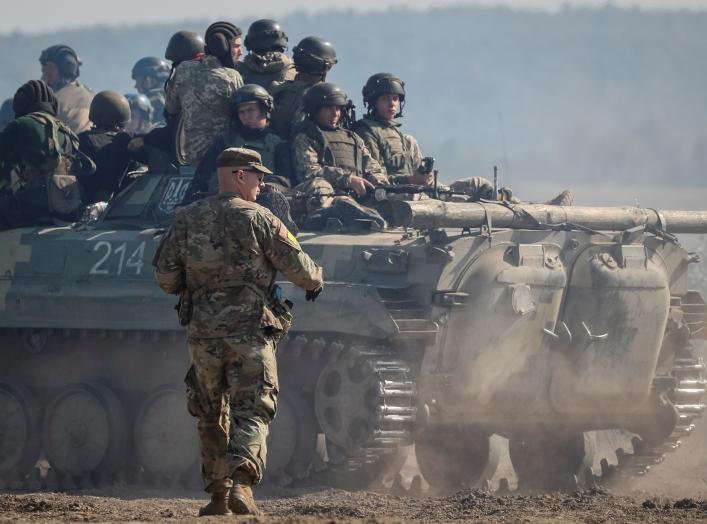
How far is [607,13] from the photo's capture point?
214 feet


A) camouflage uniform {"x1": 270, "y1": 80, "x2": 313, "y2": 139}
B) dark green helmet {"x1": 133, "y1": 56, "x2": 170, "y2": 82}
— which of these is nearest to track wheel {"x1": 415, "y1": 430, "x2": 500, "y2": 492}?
camouflage uniform {"x1": 270, "y1": 80, "x2": 313, "y2": 139}

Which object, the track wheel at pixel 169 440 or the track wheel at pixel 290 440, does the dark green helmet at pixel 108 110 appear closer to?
the track wheel at pixel 169 440

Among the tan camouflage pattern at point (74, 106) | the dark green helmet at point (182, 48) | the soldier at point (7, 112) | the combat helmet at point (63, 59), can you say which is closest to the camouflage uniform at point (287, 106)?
the dark green helmet at point (182, 48)

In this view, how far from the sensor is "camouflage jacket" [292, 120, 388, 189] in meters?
16.9

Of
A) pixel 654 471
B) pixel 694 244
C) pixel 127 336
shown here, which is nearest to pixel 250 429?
pixel 127 336

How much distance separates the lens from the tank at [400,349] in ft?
50.6

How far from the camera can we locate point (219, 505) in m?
11.1

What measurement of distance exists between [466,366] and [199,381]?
16.0 ft

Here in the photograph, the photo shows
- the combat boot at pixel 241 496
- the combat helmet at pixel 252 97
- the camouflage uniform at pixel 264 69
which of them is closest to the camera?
the combat boot at pixel 241 496

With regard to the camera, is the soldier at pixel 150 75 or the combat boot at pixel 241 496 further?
the soldier at pixel 150 75

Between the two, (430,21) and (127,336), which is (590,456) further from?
(430,21)

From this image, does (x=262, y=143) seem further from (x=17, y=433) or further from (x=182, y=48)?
(x=17, y=433)

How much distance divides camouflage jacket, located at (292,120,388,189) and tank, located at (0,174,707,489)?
0.80m

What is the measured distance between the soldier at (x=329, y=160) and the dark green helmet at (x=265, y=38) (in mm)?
1453
